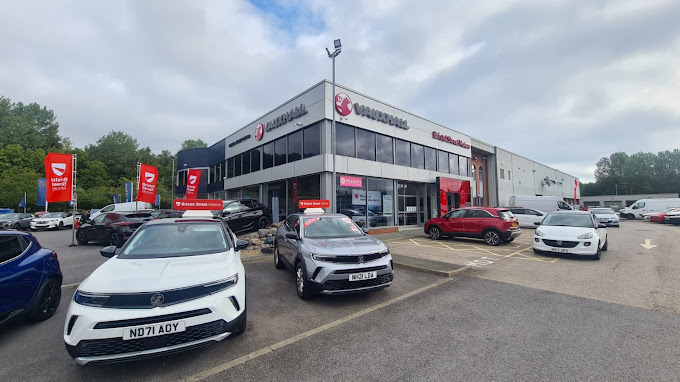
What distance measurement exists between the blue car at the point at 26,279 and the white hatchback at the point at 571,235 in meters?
12.1

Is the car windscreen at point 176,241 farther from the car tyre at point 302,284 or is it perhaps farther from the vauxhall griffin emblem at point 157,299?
the car tyre at point 302,284

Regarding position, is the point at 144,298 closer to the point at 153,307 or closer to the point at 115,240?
the point at 153,307

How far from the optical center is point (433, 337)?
355cm

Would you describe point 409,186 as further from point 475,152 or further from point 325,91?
point 475,152

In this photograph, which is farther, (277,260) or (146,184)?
(146,184)

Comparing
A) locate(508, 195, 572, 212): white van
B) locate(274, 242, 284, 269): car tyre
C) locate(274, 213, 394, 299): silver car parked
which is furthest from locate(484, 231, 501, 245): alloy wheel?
locate(508, 195, 572, 212): white van

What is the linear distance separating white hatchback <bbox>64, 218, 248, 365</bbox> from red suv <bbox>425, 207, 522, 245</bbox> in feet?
36.3

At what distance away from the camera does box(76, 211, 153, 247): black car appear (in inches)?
434

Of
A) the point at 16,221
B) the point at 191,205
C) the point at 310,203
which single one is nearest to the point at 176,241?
the point at 191,205

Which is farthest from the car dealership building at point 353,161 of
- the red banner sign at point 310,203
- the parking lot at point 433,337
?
the parking lot at point 433,337

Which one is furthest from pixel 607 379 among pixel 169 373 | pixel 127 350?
pixel 127 350

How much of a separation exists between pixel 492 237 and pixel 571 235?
3.25 meters

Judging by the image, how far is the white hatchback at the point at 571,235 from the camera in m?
8.13

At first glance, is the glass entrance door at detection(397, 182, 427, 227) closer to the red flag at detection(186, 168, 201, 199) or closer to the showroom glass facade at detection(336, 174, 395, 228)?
the showroom glass facade at detection(336, 174, 395, 228)
